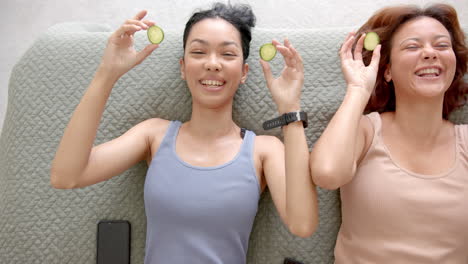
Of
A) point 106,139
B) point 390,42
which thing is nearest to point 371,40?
point 390,42

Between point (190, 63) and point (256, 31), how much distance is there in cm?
39

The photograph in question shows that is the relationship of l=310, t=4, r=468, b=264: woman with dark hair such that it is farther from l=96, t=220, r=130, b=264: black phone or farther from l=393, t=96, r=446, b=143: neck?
l=96, t=220, r=130, b=264: black phone

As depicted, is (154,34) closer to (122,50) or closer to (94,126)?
(122,50)

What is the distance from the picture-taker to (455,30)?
1.28 m

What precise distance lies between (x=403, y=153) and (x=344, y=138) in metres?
0.28

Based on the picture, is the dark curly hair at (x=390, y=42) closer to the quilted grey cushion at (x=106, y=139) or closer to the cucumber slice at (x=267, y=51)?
the quilted grey cushion at (x=106, y=139)

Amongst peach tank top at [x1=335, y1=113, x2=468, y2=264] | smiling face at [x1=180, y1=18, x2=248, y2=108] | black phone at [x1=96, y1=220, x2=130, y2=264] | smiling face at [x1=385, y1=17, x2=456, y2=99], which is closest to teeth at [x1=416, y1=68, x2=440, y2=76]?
smiling face at [x1=385, y1=17, x2=456, y2=99]

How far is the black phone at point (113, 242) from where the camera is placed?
1416 mm

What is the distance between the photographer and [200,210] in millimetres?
1191

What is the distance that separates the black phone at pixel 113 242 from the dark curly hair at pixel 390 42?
0.97 meters

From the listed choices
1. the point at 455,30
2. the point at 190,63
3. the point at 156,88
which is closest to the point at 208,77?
the point at 190,63

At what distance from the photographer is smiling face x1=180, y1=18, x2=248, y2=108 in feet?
3.99

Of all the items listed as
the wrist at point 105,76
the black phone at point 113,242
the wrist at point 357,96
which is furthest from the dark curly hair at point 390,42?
the black phone at point 113,242

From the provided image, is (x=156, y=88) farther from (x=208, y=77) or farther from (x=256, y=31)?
(x=256, y=31)
